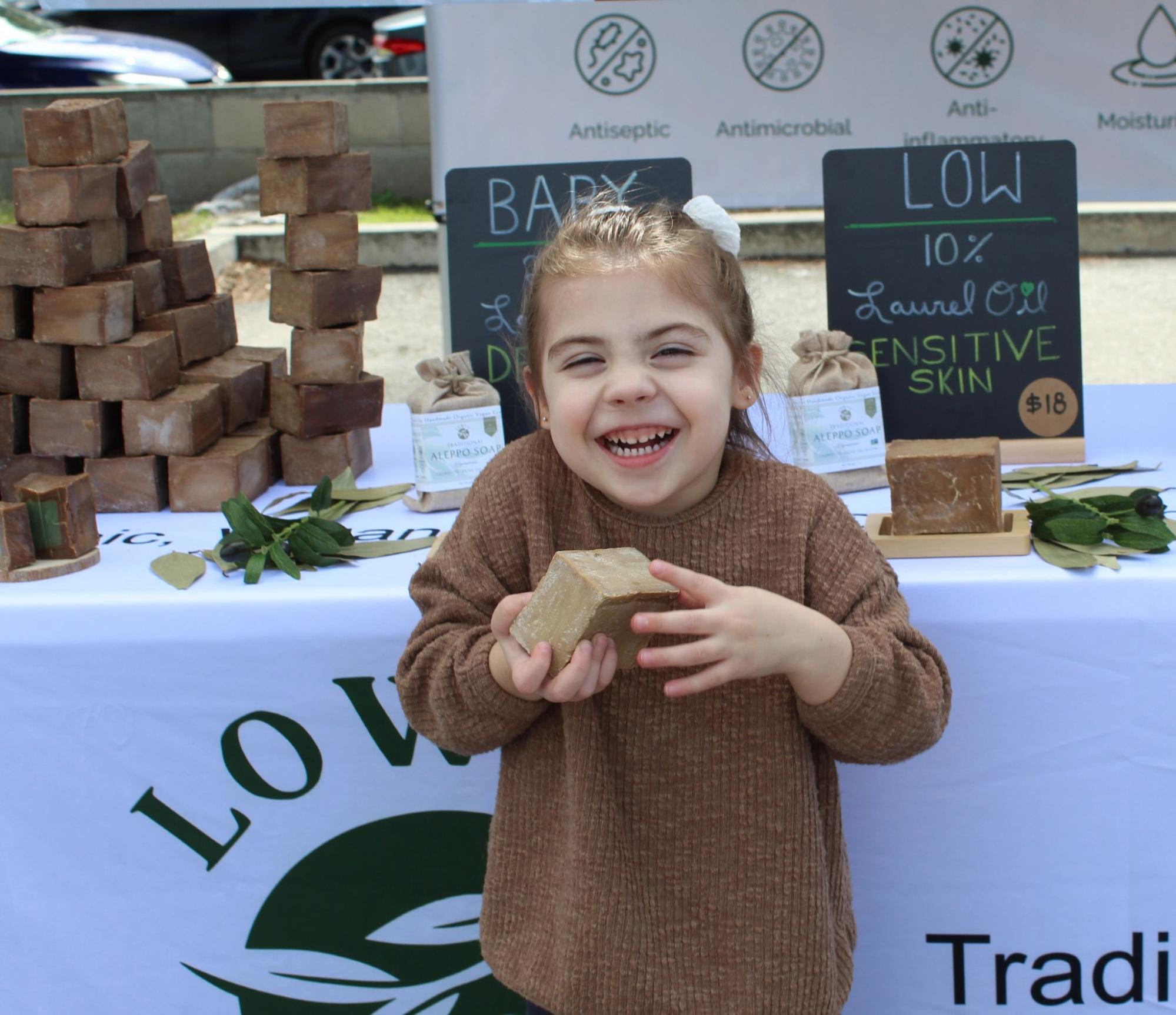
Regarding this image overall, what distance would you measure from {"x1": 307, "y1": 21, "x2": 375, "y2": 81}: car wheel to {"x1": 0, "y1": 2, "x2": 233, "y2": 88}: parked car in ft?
5.14

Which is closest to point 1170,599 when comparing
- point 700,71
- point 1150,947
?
point 1150,947

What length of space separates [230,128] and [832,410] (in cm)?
706

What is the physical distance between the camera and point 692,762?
129 cm

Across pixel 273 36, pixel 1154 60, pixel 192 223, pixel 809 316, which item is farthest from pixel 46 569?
pixel 273 36

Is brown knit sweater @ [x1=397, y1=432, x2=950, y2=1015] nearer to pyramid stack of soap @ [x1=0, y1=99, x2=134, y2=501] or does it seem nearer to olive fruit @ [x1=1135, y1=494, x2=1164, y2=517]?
olive fruit @ [x1=1135, y1=494, x2=1164, y2=517]

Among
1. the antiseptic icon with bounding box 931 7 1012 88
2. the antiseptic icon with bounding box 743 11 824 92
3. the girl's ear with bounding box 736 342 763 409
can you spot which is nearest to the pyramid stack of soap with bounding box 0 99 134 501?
the girl's ear with bounding box 736 342 763 409

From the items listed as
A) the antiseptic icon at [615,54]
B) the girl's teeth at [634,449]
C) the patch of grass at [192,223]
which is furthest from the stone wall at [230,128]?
the girl's teeth at [634,449]

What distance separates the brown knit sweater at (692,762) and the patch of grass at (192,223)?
6.50 metres

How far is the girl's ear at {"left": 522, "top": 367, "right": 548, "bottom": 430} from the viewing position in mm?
1398

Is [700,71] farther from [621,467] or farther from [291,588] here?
[621,467]

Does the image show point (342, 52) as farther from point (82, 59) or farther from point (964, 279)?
point (964, 279)

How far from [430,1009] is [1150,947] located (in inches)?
37.5

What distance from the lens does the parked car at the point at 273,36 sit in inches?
397

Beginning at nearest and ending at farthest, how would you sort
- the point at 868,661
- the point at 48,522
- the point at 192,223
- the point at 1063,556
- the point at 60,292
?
the point at 868,661 → the point at 1063,556 → the point at 48,522 → the point at 60,292 → the point at 192,223
